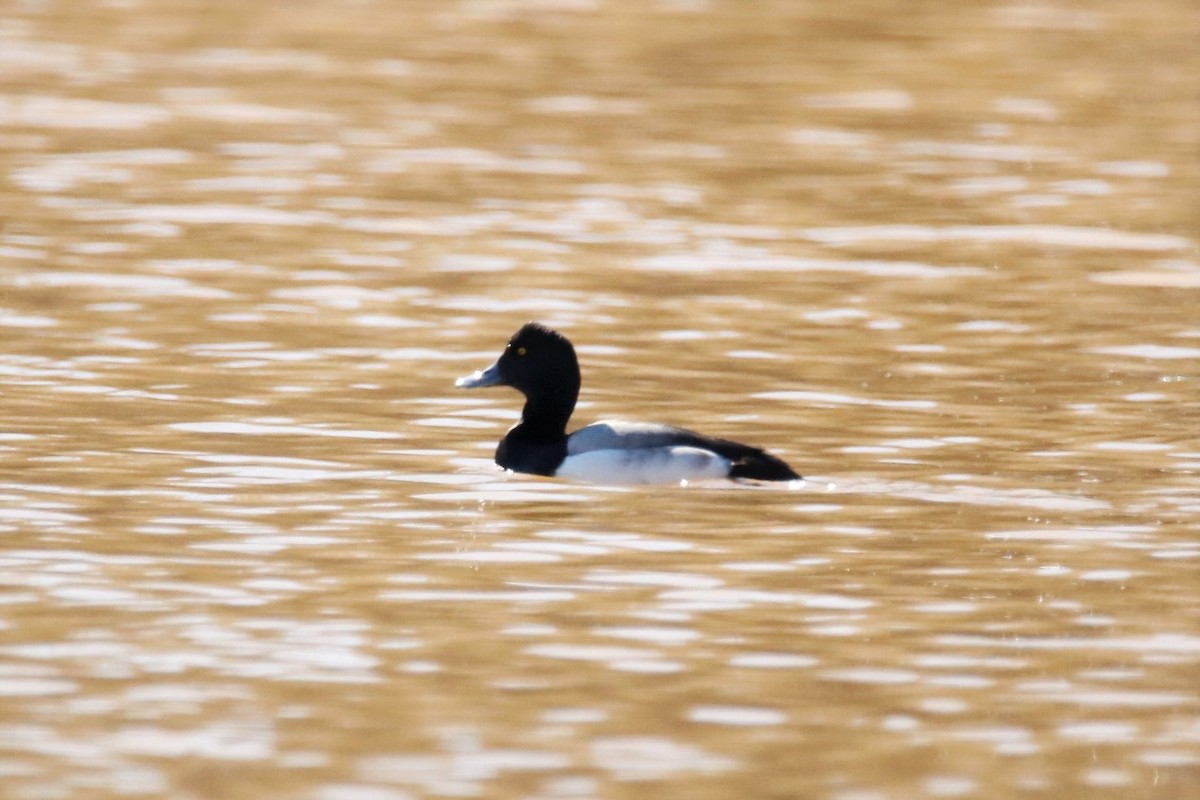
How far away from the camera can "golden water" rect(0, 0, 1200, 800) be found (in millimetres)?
8023

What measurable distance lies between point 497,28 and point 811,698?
23.3 m

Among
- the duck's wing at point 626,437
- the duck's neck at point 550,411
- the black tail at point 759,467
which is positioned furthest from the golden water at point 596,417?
the duck's neck at point 550,411

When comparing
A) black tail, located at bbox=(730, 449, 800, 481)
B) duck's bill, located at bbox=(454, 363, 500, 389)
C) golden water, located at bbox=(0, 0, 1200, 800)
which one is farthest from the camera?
duck's bill, located at bbox=(454, 363, 500, 389)

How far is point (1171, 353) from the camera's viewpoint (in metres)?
15.3

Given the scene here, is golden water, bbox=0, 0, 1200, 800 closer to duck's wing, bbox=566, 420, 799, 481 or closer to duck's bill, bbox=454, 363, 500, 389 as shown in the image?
duck's wing, bbox=566, 420, 799, 481

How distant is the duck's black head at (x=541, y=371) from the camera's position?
41.0ft

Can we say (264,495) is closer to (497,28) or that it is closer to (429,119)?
(429,119)

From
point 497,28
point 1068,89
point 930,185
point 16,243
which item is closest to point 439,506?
point 16,243

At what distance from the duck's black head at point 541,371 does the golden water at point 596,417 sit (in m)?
0.54

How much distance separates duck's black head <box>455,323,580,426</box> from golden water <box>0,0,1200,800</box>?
54 centimetres

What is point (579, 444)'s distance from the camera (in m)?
12.0

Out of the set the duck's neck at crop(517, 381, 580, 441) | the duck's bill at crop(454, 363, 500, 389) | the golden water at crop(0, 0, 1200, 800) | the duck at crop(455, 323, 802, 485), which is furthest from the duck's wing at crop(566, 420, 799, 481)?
the duck's bill at crop(454, 363, 500, 389)

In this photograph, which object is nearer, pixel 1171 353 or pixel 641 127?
pixel 1171 353

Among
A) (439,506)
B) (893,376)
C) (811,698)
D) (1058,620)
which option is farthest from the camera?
(893,376)
